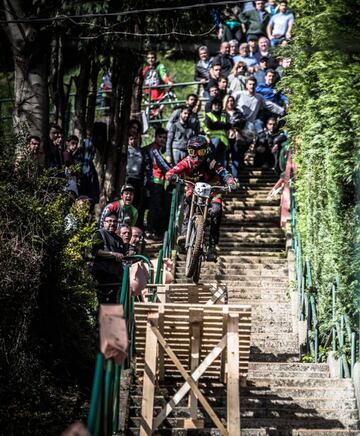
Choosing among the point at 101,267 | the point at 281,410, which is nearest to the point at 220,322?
the point at 281,410

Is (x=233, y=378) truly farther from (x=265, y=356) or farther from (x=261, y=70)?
(x=261, y=70)

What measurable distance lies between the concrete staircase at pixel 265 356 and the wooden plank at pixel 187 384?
0.42 m

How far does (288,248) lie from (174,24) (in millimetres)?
4987

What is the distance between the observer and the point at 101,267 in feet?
49.2

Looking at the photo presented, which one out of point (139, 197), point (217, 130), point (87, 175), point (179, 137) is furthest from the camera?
point (217, 130)

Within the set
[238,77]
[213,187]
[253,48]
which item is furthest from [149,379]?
[253,48]

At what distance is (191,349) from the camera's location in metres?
12.0

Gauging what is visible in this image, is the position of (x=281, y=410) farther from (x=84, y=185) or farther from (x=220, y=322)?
(x=84, y=185)

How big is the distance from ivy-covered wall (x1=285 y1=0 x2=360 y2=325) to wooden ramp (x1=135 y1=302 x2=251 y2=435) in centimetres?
238

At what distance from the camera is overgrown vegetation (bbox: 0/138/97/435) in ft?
39.9

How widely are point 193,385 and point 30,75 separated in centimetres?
793

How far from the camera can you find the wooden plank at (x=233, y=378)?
10867 millimetres

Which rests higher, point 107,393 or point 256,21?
point 256,21

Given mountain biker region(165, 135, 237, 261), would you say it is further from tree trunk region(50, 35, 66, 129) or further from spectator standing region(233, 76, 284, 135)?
spectator standing region(233, 76, 284, 135)
